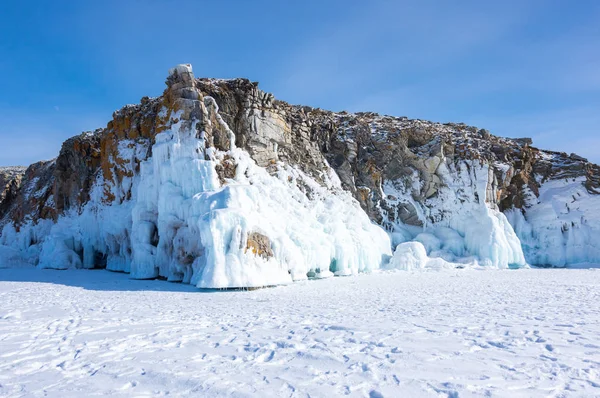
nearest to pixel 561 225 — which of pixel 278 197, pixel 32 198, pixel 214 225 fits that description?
pixel 278 197

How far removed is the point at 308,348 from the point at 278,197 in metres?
16.9

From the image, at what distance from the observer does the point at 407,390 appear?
4457 mm

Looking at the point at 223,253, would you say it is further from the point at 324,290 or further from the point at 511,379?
the point at 511,379

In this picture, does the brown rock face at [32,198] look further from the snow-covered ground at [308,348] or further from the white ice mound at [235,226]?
the snow-covered ground at [308,348]

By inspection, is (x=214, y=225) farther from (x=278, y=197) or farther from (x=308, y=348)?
(x=308, y=348)

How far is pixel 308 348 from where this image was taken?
21.0ft

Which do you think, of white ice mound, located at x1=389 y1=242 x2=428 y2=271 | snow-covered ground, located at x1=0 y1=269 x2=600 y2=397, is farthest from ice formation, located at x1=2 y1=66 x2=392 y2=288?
snow-covered ground, located at x1=0 y1=269 x2=600 y2=397

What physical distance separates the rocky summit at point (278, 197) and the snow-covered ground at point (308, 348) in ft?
21.2

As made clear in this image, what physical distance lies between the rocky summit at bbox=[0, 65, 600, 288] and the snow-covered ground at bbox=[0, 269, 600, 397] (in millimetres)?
6456

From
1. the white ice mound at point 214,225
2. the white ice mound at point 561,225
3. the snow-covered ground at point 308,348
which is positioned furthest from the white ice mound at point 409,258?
the snow-covered ground at point 308,348

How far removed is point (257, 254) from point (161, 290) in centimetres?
439

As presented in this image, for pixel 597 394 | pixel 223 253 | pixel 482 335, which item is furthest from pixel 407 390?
pixel 223 253

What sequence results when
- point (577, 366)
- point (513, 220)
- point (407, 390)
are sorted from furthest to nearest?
point (513, 220) → point (577, 366) → point (407, 390)

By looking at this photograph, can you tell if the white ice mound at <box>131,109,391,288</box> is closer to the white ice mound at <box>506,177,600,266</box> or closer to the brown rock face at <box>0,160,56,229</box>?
the white ice mound at <box>506,177,600,266</box>
